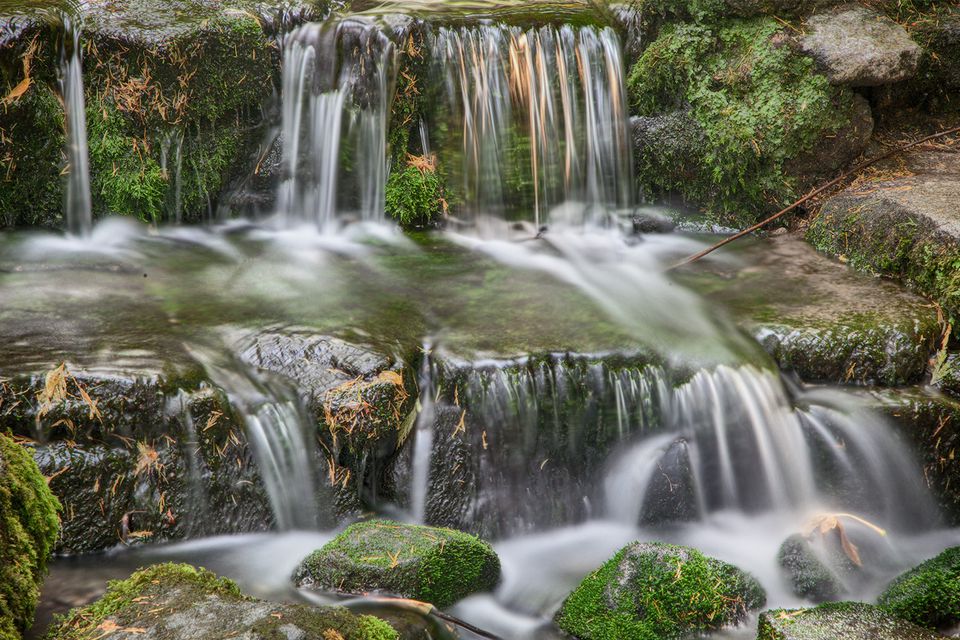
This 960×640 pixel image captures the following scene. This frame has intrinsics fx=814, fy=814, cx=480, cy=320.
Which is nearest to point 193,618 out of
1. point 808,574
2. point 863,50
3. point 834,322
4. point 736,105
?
point 808,574

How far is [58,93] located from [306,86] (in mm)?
1716

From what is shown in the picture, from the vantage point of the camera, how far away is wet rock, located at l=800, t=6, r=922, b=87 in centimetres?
585

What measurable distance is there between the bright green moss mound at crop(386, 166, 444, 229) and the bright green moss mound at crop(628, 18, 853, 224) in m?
1.72

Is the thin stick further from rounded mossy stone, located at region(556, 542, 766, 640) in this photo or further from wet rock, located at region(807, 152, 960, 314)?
rounded mossy stone, located at region(556, 542, 766, 640)

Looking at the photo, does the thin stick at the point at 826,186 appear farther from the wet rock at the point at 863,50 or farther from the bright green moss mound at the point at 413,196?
the bright green moss mound at the point at 413,196

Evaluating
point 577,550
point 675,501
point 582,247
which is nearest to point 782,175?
point 582,247

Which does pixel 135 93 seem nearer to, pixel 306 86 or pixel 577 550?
pixel 306 86

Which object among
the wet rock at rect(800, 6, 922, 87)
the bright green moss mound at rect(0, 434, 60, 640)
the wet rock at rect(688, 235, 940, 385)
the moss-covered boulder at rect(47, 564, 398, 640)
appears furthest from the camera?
the wet rock at rect(800, 6, 922, 87)

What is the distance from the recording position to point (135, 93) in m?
5.84

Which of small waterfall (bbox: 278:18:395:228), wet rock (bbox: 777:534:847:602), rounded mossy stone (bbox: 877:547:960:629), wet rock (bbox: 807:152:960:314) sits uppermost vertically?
small waterfall (bbox: 278:18:395:228)

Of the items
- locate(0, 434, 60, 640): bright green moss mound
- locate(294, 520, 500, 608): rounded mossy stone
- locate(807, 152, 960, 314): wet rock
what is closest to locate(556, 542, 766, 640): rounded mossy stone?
locate(294, 520, 500, 608): rounded mossy stone

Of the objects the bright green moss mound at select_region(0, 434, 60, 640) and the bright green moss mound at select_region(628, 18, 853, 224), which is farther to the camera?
the bright green moss mound at select_region(628, 18, 853, 224)

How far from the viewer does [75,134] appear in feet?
19.0

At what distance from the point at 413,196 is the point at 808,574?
12.9 feet
